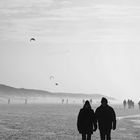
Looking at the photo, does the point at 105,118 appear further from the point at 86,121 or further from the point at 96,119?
the point at 86,121

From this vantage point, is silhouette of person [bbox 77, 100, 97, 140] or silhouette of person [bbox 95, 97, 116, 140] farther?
silhouette of person [bbox 95, 97, 116, 140]

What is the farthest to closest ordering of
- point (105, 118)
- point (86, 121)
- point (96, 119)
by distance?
point (105, 118) → point (96, 119) → point (86, 121)

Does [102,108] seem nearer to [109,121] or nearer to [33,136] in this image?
[109,121]

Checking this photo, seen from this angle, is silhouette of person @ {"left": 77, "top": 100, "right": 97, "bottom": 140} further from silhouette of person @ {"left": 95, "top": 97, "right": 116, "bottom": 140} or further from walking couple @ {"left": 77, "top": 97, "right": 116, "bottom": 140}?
silhouette of person @ {"left": 95, "top": 97, "right": 116, "bottom": 140}

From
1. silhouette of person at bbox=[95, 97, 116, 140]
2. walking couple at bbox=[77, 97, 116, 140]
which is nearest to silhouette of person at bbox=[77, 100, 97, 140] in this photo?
walking couple at bbox=[77, 97, 116, 140]

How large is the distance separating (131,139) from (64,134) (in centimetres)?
385

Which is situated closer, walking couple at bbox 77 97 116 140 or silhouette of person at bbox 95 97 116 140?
walking couple at bbox 77 97 116 140

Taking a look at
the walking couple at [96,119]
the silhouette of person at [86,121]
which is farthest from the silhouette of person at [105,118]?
the silhouette of person at [86,121]

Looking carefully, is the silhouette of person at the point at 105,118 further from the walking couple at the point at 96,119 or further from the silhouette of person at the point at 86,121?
the silhouette of person at the point at 86,121

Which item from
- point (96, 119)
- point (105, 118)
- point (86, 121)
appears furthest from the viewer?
point (105, 118)

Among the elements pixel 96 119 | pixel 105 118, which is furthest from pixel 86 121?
pixel 105 118

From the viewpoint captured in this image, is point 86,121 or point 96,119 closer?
point 86,121

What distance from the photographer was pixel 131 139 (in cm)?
2105

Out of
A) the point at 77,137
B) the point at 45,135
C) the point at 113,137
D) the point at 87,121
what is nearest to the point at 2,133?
the point at 45,135
